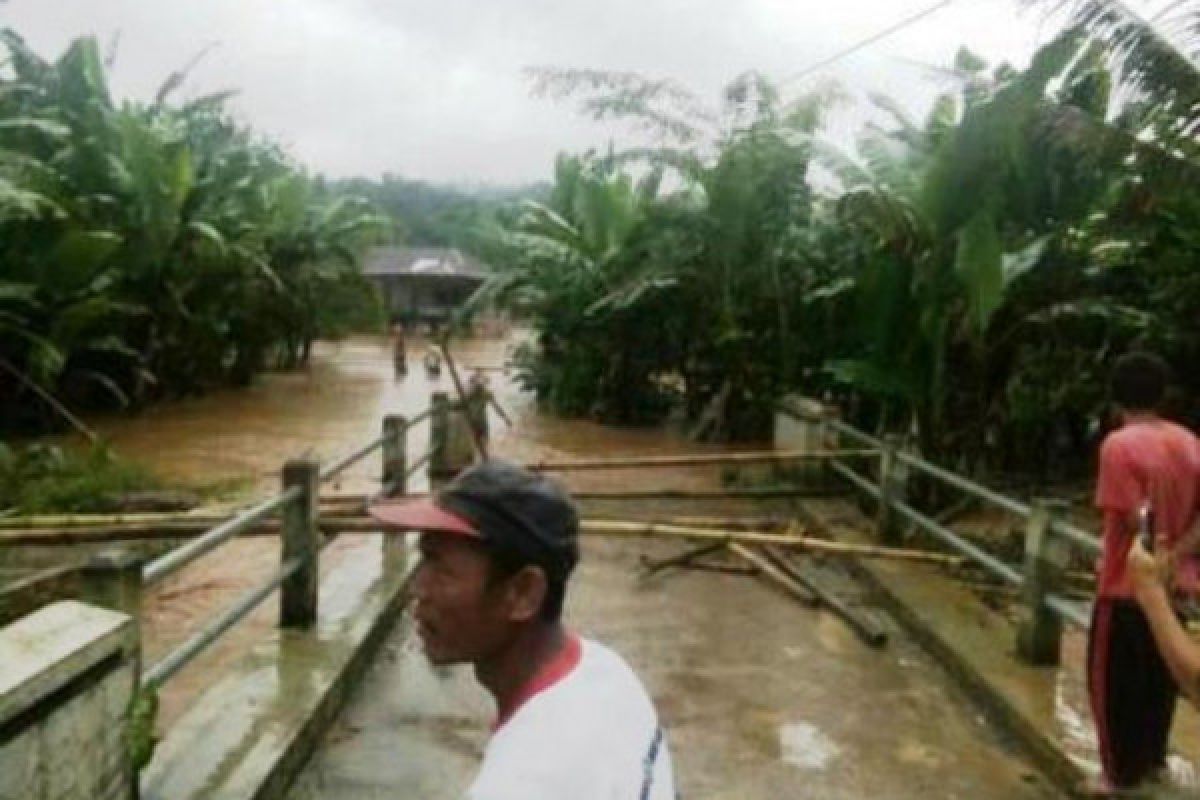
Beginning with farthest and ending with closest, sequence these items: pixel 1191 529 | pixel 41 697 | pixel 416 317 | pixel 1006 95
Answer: pixel 416 317, pixel 1006 95, pixel 1191 529, pixel 41 697

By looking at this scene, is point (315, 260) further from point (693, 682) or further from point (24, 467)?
point (693, 682)

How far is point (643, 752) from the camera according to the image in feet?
5.69

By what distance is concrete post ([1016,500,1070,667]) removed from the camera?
6.43 meters

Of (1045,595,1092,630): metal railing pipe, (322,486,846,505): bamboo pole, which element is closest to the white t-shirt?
(1045,595,1092,630): metal railing pipe

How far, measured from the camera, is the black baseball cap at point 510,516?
70.7 inches

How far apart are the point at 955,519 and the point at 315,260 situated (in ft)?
63.4

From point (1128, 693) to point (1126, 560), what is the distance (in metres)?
0.51

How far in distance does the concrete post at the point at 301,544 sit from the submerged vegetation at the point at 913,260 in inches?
187

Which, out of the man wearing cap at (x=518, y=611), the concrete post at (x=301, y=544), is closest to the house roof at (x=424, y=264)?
the concrete post at (x=301, y=544)

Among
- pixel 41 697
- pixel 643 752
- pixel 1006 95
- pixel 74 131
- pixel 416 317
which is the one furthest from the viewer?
pixel 416 317

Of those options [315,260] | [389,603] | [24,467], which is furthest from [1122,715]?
[315,260]

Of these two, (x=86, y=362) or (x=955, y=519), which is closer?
(x=955, y=519)

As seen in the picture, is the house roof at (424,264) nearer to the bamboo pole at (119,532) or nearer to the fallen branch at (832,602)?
the fallen branch at (832,602)

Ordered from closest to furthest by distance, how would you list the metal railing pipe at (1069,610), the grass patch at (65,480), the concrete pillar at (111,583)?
the concrete pillar at (111,583)
the metal railing pipe at (1069,610)
the grass patch at (65,480)
